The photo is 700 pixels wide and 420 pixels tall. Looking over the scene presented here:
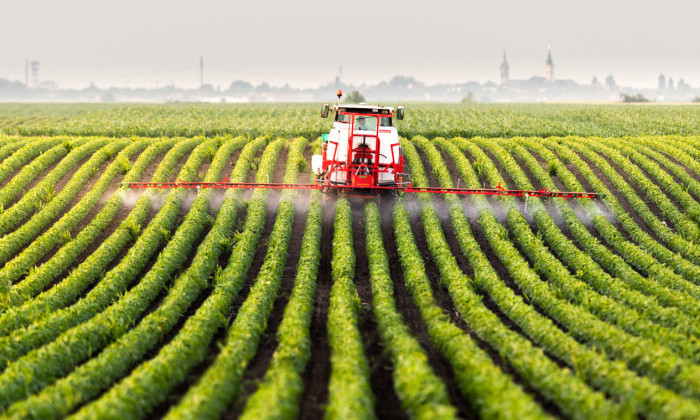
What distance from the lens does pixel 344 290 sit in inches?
533

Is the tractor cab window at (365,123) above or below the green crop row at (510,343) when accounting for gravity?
above

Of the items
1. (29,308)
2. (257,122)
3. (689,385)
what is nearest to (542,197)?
(689,385)

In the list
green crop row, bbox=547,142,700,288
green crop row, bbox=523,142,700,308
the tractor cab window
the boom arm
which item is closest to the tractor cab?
the tractor cab window

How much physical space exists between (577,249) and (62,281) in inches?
581

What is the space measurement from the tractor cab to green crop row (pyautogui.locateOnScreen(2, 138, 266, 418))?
526 cm

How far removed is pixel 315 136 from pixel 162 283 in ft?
78.7

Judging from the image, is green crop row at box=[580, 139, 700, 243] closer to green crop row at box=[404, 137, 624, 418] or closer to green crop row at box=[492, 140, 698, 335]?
green crop row at box=[492, 140, 698, 335]

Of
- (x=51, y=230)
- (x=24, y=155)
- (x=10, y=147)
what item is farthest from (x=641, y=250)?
(x=10, y=147)

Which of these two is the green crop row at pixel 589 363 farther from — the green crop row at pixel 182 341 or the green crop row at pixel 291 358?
the green crop row at pixel 182 341

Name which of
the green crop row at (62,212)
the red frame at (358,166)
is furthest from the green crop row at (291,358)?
the green crop row at (62,212)

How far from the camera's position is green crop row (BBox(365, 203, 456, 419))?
8.48 m

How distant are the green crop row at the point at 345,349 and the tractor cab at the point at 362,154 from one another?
13.4ft

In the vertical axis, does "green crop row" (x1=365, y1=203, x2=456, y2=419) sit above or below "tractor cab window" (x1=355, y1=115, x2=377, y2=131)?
below

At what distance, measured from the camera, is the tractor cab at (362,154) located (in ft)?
67.4
